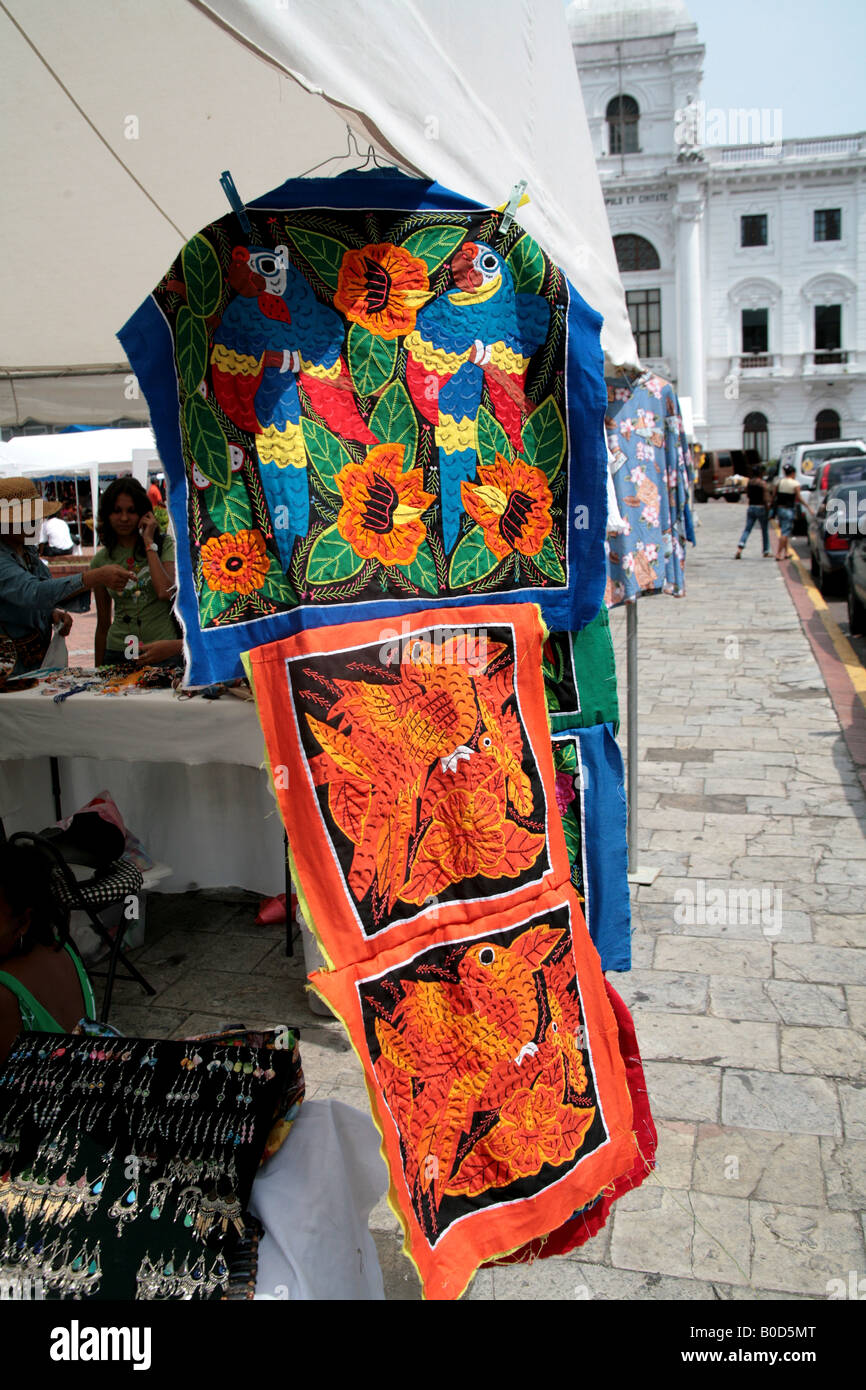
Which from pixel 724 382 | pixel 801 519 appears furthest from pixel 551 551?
pixel 724 382

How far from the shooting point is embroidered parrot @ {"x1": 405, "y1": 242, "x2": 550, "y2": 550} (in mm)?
1871

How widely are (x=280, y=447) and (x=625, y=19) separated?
54549 mm

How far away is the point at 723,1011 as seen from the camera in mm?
3559

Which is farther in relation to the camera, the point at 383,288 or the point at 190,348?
the point at 383,288

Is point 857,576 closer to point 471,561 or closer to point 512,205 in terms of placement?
point 512,205

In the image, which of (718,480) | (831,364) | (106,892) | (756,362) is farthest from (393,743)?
(831,364)

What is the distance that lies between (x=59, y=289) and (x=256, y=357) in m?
3.66

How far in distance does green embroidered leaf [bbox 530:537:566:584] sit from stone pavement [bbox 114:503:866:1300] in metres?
1.67

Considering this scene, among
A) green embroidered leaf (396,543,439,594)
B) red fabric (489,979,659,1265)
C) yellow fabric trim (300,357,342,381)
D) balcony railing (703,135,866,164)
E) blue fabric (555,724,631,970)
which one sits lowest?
red fabric (489,979,659,1265)

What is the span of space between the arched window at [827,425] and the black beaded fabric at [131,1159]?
171ft

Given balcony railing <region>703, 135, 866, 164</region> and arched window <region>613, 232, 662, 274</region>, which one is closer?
balcony railing <region>703, 135, 866, 164</region>

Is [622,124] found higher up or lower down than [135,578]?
higher up

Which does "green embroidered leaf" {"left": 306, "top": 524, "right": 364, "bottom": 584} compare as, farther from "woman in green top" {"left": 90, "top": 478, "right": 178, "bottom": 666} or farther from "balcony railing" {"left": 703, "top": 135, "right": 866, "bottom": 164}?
"balcony railing" {"left": 703, "top": 135, "right": 866, "bottom": 164}

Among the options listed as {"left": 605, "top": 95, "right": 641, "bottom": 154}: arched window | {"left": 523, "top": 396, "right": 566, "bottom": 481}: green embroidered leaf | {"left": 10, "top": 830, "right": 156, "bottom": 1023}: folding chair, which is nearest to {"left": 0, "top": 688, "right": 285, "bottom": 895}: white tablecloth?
{"left": 10, "top": 830, "right": 156, "bottom": 1023}: folding chair
